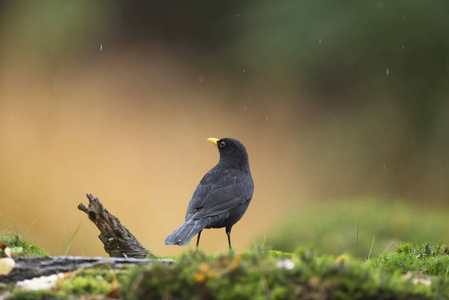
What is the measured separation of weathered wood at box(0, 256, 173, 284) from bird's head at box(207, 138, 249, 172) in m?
2.88

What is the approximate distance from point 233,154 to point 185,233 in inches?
62.2

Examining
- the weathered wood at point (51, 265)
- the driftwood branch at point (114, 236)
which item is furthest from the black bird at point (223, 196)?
the weathered wood at point (51, 265)

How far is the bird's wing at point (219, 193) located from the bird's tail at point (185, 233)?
0.29ft

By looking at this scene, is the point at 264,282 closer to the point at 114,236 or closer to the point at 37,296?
the point at 37,296

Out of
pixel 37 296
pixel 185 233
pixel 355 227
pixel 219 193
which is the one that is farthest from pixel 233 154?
pixel 37 296

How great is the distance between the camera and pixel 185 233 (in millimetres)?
4508

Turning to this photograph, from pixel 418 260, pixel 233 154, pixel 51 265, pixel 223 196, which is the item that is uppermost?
pixel 233 154

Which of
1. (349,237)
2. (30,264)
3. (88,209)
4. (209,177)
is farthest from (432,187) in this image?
(30,264)

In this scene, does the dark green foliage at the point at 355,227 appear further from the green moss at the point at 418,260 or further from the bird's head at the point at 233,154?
the green moss at the point at 418,260

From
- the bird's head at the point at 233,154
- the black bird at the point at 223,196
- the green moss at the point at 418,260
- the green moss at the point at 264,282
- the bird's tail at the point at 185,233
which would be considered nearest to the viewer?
the green moss at the point at 264,282

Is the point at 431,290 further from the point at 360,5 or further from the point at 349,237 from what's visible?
the point at 360,5

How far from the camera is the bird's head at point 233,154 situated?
5820 mm

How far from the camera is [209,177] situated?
556 cm

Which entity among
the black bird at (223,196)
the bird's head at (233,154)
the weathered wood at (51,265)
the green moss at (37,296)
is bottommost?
the green moss at (37,296)
